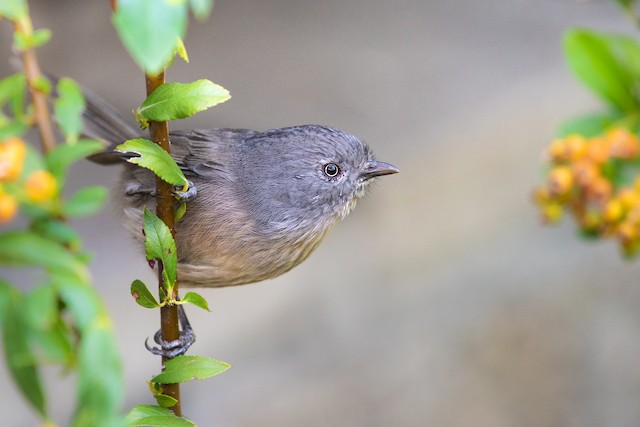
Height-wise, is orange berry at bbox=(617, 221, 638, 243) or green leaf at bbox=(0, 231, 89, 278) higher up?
orange berry at bbox=(617, 221, 638, 243)

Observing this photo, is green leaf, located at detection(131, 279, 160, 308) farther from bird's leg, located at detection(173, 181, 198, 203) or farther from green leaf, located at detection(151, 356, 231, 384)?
bird's leg, located at detection(173, 181, 198, 203)

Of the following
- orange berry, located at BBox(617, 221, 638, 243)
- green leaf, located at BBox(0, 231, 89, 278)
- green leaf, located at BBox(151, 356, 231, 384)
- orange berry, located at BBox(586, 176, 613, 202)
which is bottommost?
green leaf, located at BBox(151, 356, 231, 384)

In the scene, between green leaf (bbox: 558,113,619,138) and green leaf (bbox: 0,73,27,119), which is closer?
green leaf (bbox: 0,73,27,119)

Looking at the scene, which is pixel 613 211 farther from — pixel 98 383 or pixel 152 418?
pixel 98 383

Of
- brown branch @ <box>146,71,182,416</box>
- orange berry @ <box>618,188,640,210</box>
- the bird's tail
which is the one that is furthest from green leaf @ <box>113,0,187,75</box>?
the bird's tail

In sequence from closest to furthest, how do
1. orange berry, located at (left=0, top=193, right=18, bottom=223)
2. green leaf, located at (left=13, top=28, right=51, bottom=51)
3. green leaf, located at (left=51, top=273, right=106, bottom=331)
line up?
green leaf, located at (left=51, top=273, right=106, bottom=331) → orange berry, located at (left=0, top=193, right=18, bottom=223) → green leaf, located at (left=13, top=28, right=51, bottom=51)

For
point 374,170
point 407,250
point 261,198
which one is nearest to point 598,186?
point 374,170

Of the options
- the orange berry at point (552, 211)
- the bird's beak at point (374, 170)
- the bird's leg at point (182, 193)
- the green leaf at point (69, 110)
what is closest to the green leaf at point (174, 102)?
the green leaf at point (69, 110)
